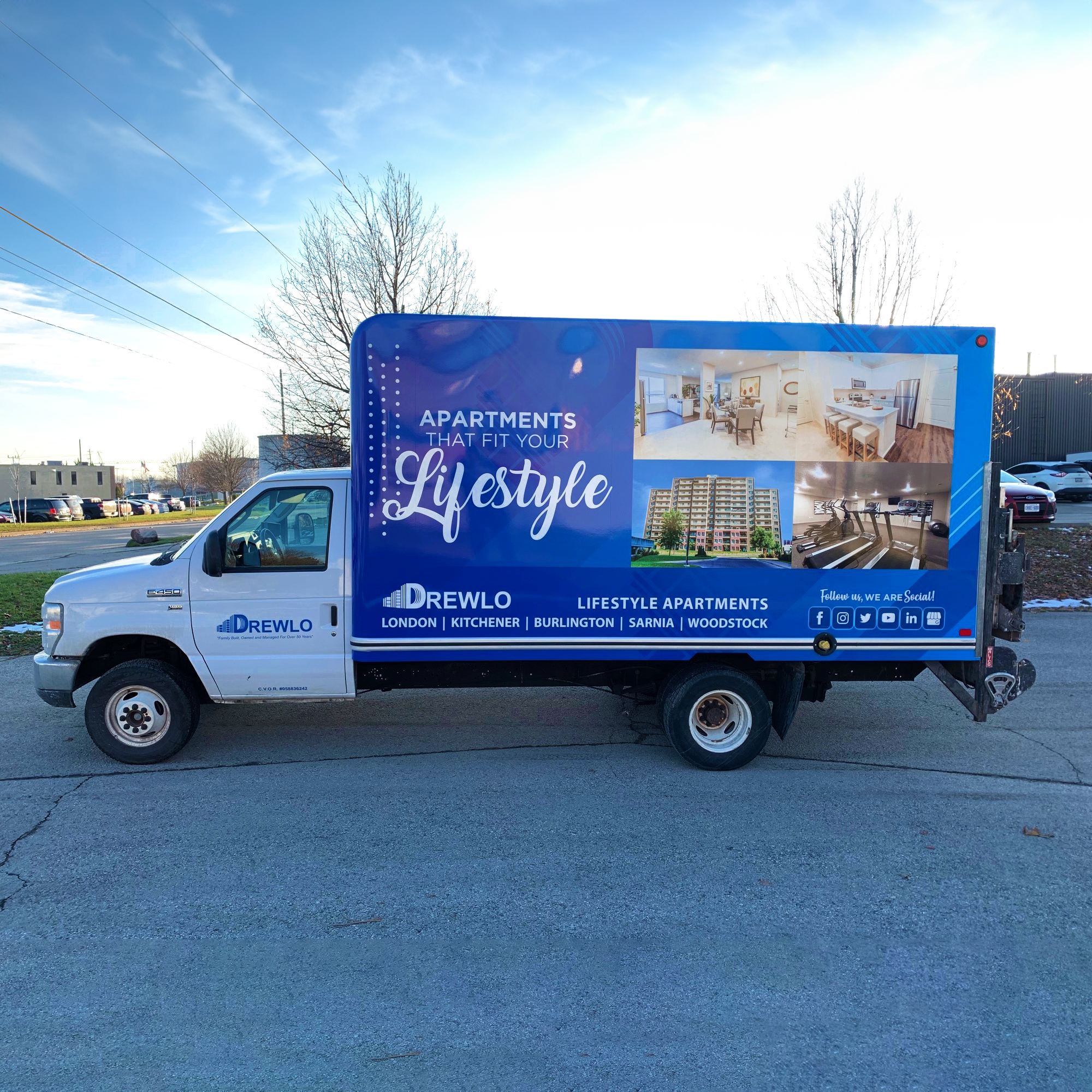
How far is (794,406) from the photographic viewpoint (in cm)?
544

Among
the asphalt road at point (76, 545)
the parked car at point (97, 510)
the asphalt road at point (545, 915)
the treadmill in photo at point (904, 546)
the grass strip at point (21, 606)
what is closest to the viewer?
the asphalt road at point (545, 915)

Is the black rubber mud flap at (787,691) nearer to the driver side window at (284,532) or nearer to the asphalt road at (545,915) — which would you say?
the asphalt road at (545,915)

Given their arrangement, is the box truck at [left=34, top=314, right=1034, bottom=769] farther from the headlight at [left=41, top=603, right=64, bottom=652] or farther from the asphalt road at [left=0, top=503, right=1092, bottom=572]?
the asphalt road at [left=0, top=503, right=1092, bottom=572]

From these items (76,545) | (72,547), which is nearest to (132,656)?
(72,547)

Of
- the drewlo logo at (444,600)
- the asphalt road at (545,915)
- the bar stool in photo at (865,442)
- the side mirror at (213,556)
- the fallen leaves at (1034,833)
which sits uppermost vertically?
the bar stool in photo at (865,442)

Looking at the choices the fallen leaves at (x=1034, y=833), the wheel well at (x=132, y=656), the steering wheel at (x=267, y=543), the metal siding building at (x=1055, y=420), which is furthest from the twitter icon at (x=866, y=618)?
the metal siding building at (x=1055, y=420)

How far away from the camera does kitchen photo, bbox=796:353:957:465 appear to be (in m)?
5.44

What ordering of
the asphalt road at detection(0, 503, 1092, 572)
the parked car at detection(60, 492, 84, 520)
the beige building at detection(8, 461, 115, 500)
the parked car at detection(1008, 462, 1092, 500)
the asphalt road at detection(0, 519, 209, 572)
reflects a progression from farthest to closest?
the beige building at detection(8, 461, 115, 500)
the parked car at detection(60, 492, 84, 520)
the parked car at detection(1008, 462, 1092, 500)
the asphalt road at detection(0, 503, 1092, 572)
the asphalt road at detection(0, 519, 209, 572)

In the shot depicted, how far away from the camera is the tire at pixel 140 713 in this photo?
577 centimetres

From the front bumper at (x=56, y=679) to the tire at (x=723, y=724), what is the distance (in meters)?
4.26

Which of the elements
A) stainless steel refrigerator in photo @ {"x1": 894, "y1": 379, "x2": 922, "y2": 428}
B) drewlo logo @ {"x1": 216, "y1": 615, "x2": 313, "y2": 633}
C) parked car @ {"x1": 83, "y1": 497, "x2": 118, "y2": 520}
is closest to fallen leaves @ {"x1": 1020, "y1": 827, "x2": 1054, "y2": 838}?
stainless steel refrigerator in photo @ {"x1": 894, "y1": 379, "x2": 922, "y2": 428}

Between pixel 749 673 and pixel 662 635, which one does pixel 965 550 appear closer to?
pixel 749 673

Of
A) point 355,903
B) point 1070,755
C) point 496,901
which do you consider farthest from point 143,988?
point 1070,755

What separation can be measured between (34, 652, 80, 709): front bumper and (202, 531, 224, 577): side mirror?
1.23 m
